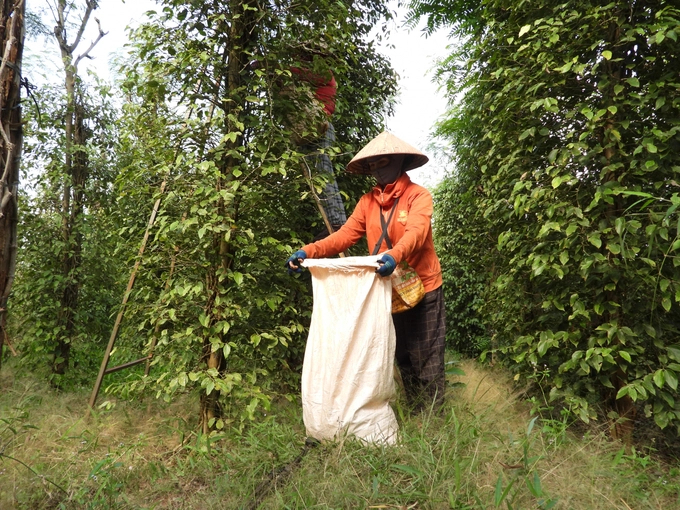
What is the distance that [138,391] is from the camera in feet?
10.7

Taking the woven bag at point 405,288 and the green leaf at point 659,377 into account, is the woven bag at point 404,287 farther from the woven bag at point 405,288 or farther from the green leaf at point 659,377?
the green leaf at point 659,377

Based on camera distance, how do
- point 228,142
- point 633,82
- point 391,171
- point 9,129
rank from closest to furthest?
1. point 9,129
2. point 633,82
3. point 391,171
4. point 228,142

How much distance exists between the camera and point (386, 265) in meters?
2.58

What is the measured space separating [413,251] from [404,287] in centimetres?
22

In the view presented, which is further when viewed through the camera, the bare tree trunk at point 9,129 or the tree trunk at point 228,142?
the tree trunk at point 228,142

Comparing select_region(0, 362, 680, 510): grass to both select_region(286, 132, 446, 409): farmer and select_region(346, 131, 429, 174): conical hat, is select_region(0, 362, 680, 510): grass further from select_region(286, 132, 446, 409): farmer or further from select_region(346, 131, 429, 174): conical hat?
select_region(346, 131, 429, 174): conical hat

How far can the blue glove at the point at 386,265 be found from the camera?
258cm

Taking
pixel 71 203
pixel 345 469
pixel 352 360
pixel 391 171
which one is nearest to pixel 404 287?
pixel 352 360

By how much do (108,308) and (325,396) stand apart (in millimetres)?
4768

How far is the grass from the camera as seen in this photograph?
2.23 meters

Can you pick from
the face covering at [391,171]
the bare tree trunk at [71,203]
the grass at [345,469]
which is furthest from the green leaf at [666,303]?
the bare tree trunk at [71,203]

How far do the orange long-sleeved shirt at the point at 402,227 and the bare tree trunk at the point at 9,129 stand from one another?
1583 mm

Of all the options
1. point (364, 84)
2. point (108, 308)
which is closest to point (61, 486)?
point (108, 308)

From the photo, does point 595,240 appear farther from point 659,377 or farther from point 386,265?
point 386,265
